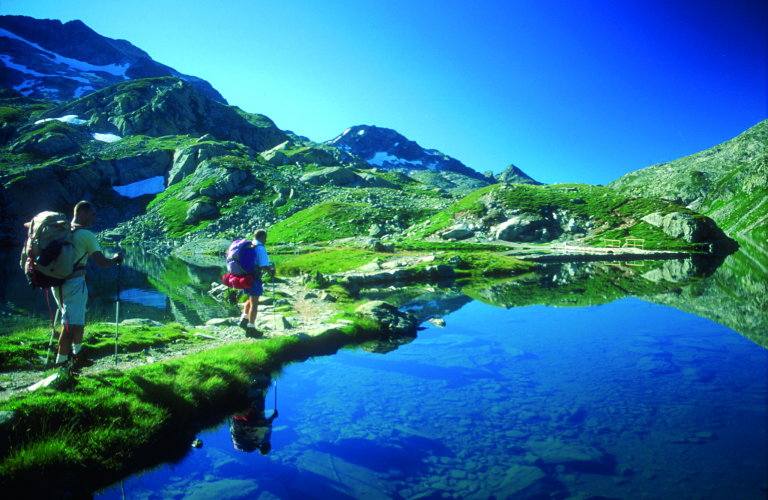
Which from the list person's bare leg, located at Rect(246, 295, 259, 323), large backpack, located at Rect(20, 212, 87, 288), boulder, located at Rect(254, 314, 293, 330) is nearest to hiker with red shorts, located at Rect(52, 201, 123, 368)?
large backpack, located at Rect(20, 212, 87, 288)

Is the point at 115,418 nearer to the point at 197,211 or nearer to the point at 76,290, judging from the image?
the point at 76,290

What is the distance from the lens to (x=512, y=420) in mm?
10336

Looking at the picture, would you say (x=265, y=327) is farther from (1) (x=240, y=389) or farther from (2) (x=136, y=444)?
(2) (x=136, y=444)

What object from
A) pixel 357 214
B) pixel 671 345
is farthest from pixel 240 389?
pixel 357 214

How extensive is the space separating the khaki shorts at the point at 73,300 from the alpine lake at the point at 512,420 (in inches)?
147

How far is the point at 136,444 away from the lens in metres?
8.24

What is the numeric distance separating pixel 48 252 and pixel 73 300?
1252 mm

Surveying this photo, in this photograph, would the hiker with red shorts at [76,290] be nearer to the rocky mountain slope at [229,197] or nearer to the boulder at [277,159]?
the rocky mountain slope at [229,197]

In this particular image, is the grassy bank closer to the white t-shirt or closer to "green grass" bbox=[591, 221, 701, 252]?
the white t-shirt

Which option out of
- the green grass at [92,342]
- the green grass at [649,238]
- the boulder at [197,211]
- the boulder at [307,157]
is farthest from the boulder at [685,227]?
the boulder at [307,157]

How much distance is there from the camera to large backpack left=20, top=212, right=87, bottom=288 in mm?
8148

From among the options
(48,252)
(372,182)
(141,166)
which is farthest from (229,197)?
(48,252)

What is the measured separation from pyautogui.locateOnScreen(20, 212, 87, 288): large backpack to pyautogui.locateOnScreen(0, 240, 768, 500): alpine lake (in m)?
4.52

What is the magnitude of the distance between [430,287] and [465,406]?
82.3 ft
